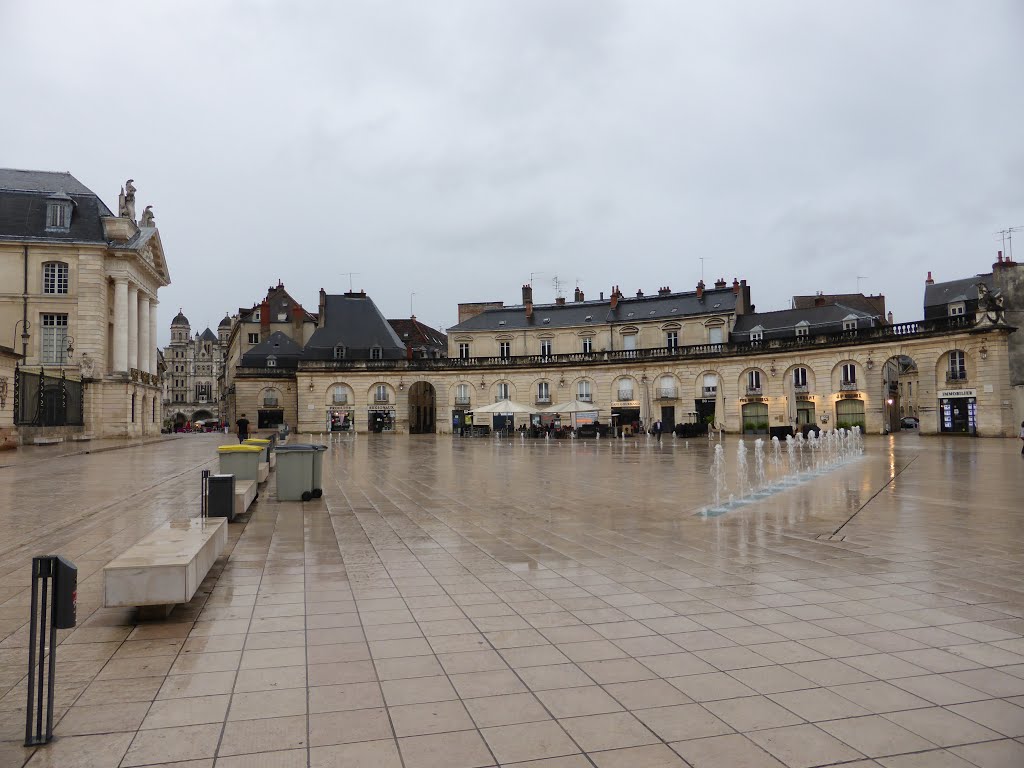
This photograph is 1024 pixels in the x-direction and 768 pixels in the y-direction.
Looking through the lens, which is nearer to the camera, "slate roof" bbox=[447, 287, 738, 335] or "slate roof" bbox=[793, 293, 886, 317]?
"slate roof" bbox=[447, 287, 738, 335]

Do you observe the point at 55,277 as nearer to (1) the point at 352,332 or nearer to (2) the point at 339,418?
(2) the point at 339,418

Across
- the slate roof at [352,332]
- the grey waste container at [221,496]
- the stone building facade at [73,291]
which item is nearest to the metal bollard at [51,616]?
the grey waste container at [221,496]

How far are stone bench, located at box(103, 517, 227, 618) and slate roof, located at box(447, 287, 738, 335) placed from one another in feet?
155

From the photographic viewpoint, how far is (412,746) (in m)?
3.20

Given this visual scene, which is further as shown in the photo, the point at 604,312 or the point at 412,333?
the point at 412,333

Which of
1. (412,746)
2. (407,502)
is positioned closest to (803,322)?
(407,502)

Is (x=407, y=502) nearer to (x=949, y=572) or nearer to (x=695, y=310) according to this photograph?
(x=949, y=572)

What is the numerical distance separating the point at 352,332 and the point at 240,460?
47417mm

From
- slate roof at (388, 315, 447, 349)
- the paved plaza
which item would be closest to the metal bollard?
the paved plaza

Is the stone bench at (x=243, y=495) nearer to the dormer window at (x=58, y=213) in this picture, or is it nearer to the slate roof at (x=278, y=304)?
the dormer window at (x=58, y=213)

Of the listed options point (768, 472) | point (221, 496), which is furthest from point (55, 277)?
point (768, 472)

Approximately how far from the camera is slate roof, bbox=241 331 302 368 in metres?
59.6

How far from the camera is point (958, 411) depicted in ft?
113

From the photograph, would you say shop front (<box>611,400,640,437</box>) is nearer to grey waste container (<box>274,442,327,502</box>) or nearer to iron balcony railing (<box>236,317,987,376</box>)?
iron balcony railing (<box>236,317,987,376</box>)
